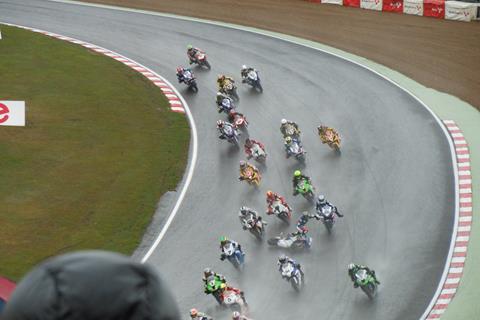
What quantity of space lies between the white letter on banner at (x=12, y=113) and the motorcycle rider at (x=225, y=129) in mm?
7363

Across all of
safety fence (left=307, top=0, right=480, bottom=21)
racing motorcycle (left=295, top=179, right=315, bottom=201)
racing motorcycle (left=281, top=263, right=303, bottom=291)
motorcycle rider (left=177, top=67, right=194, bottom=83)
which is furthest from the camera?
safety fence (left=307, top=0, right=480, bottom=21)

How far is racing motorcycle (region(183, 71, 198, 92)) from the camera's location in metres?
40.2

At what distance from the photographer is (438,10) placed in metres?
47.2

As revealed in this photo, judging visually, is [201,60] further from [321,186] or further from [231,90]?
[321,186]

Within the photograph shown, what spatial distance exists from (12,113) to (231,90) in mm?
10767

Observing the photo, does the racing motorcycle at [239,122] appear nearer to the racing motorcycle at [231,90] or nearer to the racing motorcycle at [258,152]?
the racing motorcycle at [258,152]

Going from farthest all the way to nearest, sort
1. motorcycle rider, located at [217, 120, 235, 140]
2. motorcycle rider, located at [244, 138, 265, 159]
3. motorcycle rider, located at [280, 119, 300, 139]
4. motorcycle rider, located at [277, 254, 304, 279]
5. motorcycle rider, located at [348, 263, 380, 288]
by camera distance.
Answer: motorcycle rider, located at [217, 120, 235, 140]
motorcycle rider, located at [280, 119, 300, 139]
motorcycle rider, located at [244, 138, 265, 159]
motorcycle rider, located at [277, 254, 304, 279]
motorcycle rider, located at [348, 263, 380, 288]

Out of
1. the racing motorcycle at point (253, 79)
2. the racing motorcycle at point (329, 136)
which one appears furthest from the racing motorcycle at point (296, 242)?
the racing motorcycle at point (253, 79)

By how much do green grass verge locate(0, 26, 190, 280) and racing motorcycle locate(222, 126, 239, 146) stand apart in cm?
163

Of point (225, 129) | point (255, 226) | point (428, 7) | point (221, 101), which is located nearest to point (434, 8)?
point (428, 7)

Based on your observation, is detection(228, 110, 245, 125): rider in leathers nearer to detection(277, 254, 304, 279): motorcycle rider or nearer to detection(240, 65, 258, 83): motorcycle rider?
detection(240, 65, 258, 83): motorcycle rider

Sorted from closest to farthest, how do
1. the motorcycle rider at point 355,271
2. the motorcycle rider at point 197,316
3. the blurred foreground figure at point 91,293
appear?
the blurred foreground figure at point 91,293 < the motorcycle rider at point 197,316 < the motorcycle rider at point 355,271

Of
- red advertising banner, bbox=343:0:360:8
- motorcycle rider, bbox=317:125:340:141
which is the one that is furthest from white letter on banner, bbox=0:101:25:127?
red advertising banner, bbox=343:0:360:8

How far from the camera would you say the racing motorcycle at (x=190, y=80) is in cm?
4025
